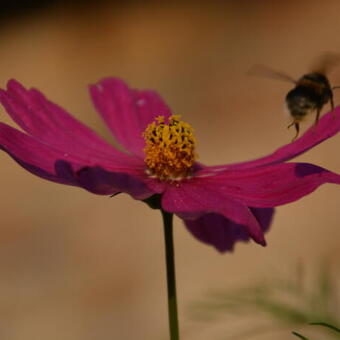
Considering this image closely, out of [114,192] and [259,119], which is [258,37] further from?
[114,192]

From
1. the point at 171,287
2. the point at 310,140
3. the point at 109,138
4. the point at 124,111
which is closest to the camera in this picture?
the point at 171,287

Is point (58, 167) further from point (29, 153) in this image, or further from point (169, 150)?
point (169, 150)

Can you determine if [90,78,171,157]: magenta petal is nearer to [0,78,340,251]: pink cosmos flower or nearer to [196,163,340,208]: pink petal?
[0,78,340,251]: pink cosmos flower

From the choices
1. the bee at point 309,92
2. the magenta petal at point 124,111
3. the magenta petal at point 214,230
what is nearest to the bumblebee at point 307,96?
the bee at point 309,92

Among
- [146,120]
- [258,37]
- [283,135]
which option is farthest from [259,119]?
[146,120]

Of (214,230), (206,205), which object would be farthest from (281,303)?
(206,205)

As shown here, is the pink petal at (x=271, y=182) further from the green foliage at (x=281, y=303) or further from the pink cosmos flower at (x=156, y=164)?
the green foliage at (x=281, y=303)
